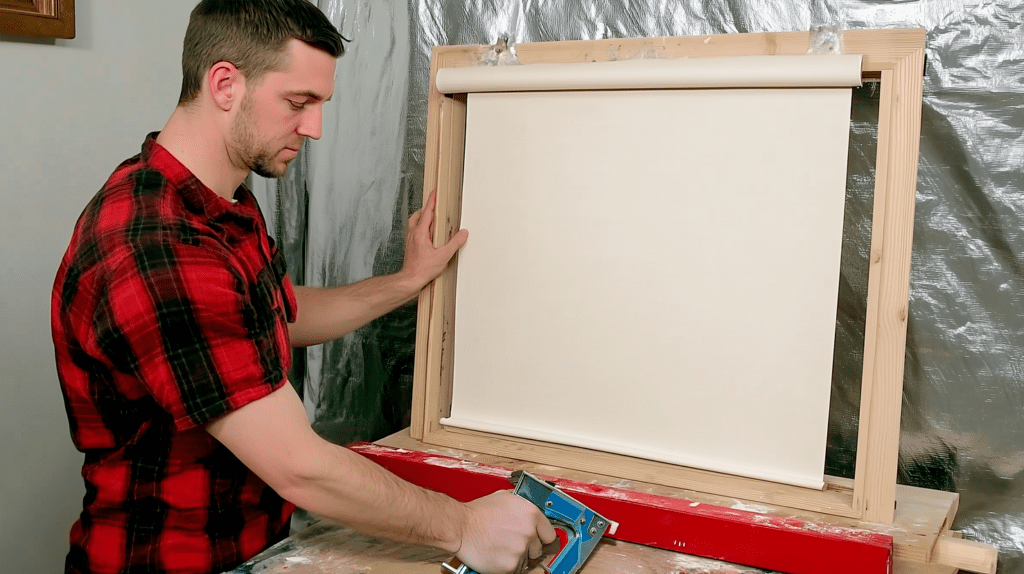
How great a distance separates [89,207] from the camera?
3.20 feet

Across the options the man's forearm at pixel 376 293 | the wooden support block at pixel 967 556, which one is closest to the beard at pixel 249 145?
the man's forearm at pixel 376 293

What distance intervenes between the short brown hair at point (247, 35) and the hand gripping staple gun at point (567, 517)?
62 cm

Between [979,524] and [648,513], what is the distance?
65cm

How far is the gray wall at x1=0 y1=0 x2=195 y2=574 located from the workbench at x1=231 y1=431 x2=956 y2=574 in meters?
0.73

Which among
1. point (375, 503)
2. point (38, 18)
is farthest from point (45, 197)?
point (375, 503)

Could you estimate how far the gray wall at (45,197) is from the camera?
1435 millimetres

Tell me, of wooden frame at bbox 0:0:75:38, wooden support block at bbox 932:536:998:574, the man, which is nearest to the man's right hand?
the man

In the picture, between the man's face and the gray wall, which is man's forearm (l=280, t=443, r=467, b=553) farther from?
the gray wall

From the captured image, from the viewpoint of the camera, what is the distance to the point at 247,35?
3.31 feet

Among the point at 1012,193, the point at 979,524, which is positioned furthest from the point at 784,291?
the point at 979,524

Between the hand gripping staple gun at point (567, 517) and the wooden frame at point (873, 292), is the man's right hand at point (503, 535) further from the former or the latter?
the wooden frame at point (873, 292)

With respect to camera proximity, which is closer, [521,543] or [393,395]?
[521,543]

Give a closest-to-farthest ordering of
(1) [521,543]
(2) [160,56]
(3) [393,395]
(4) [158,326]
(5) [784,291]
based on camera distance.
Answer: (4) [158,326], (1) [521,543], (5) [784,291], (2) [160,56], (3) [393,395]

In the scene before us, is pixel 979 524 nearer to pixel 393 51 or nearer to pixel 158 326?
pixel 158 326
